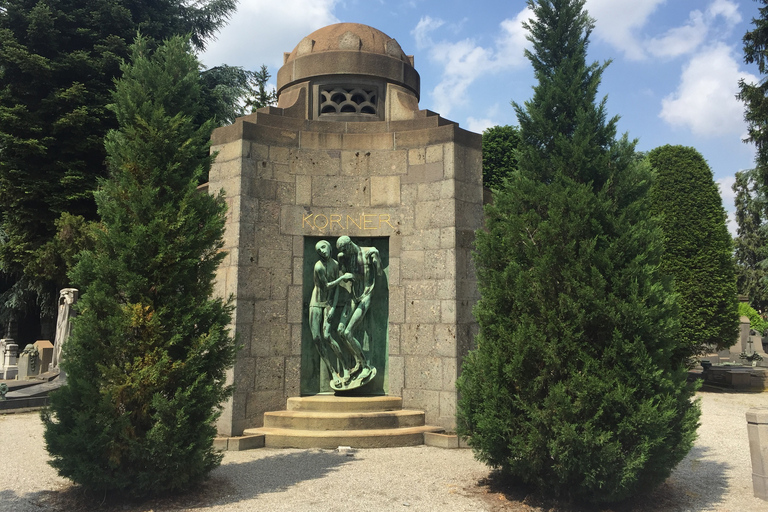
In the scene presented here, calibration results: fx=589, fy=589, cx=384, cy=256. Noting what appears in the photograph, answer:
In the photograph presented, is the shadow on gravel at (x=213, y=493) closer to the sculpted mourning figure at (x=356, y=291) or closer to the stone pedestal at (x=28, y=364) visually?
the sculpted mourning figure at (x=356, y=291)

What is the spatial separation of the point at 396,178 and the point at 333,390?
10.7 ft

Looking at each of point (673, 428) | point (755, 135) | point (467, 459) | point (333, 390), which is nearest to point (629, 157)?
point (673, 428)

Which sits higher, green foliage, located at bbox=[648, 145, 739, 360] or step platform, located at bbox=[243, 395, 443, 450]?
green foliage, located at bbox=[648, 145, 739, 360]

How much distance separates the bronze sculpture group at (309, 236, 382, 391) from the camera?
8422 mm

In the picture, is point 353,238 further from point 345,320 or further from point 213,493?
point 213,493

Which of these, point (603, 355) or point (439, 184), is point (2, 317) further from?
point (603, 355)

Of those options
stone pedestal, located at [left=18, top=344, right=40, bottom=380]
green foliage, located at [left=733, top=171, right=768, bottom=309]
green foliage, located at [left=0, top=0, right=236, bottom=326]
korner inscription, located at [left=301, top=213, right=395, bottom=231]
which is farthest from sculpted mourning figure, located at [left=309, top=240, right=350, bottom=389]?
green foliage, located at [left=733, top=171, right=768, bottom=309]

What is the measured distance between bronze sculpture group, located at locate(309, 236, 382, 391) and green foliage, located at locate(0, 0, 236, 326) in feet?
41.8

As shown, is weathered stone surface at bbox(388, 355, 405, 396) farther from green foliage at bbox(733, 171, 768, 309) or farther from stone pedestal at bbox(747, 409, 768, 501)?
green foliage at bbox(733, 171, 768, 309)

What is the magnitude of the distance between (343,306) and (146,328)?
3.66 metres

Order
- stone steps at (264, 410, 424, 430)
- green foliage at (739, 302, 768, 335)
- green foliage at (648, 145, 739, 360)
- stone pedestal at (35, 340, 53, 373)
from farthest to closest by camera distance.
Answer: green foliage at (739, 302, 768, 335), stone pedestal at (35, 340, 53, 373), green foliage at (648, 145, 739, 360), stone steps at (264, 410, 424, 430)

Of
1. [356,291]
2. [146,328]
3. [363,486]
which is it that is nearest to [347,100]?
[356,291]

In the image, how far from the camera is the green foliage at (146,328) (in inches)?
200

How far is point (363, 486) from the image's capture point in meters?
5.88
